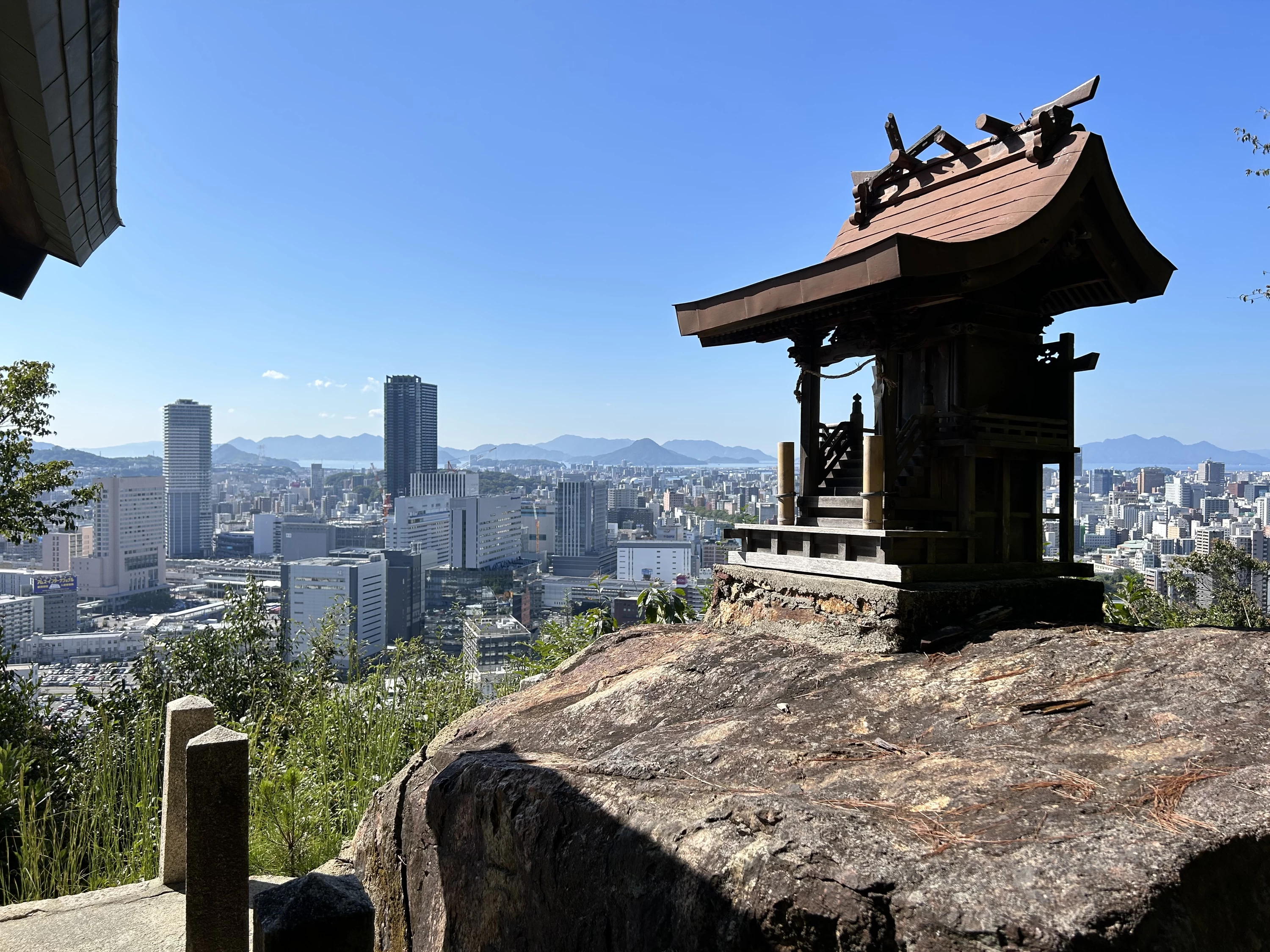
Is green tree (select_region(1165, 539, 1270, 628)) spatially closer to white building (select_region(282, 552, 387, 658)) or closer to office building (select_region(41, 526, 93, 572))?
white building (select_region(282, 552, 387, 658))

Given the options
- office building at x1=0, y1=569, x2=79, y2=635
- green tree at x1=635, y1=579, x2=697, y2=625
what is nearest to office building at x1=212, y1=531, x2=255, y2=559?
office building at x1=0, y1=569, x2=79, y2=635

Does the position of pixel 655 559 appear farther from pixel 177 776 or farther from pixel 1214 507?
pixel 177 776

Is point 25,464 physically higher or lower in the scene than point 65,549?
higher

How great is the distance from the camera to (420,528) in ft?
291

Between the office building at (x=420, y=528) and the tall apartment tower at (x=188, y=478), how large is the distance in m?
28.7

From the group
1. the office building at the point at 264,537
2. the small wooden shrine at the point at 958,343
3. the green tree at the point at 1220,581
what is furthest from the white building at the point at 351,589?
the office building at the point at 264,537

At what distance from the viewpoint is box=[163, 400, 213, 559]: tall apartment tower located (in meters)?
104

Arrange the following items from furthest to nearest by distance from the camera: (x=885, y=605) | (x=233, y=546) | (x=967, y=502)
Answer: (x=233, y=546)
(x=967, y=502)
(x=885, y=605)

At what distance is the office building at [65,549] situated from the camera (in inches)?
2055

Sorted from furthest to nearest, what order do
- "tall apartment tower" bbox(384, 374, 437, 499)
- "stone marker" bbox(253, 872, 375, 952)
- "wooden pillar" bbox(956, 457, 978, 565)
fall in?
"tall apartment tower" bbox(384, 374, 437, 499) → "wooden pillar" bbox(956, 457, 978, 565) → "stone marker" bbox(253, 872, 375, 952)

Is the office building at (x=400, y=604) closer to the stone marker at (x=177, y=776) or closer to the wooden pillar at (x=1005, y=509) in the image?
the stone marker at (x=177, y=776)

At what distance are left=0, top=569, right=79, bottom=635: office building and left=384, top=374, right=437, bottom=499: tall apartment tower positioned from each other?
286ft

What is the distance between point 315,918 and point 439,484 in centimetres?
12613

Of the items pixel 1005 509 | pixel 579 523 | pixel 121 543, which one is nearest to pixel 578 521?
pixel 579 523
